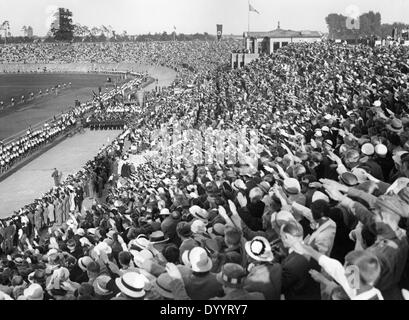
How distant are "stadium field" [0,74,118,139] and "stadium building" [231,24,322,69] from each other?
19.5m

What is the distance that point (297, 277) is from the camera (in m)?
4.92

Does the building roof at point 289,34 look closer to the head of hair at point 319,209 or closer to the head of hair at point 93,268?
the head of hair at point 93,268

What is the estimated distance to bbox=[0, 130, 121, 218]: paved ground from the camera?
22156mm

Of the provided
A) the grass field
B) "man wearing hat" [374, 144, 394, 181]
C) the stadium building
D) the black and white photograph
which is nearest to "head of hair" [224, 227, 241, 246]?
the black and white photograph

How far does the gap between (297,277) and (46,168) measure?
982 inches

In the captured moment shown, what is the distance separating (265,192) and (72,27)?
148m

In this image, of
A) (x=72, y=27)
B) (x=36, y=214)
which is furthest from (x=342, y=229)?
(x=72, y=27)

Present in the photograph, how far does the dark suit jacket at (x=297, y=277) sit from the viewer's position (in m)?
4.91

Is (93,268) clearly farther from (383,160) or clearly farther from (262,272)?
(383,160)

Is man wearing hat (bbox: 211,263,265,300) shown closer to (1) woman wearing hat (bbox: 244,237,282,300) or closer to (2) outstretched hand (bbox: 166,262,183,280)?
(1) woman wearing hat (bbox: 244,237,282,300)

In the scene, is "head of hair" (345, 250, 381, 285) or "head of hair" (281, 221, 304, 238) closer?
"head of hair" (345, 250, 381, 285)

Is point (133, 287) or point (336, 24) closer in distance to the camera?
point (133, 287)

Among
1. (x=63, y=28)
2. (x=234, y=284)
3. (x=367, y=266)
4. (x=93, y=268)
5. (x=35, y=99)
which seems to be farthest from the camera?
(x=63, y=28)

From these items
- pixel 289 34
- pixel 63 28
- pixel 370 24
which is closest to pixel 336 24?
pixel 370 24
